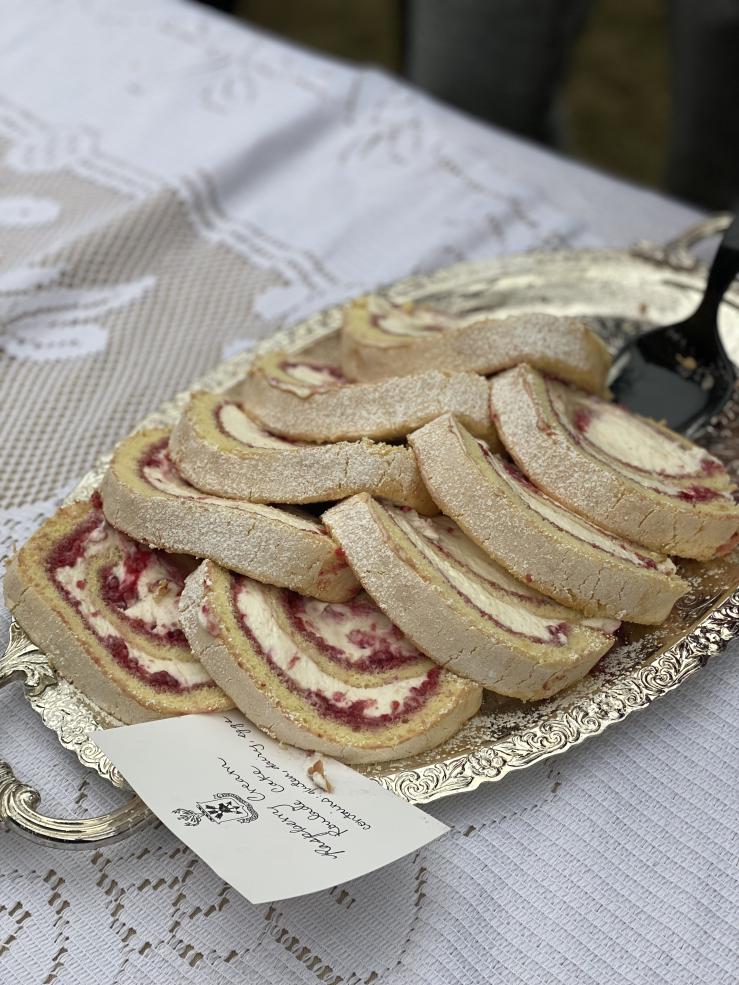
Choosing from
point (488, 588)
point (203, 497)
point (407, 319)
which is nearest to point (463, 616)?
point (488, 588)

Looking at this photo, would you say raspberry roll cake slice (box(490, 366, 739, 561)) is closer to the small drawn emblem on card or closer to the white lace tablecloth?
the white lace tablecloth

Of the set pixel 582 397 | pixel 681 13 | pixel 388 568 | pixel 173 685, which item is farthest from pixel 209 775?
pixel 681 13

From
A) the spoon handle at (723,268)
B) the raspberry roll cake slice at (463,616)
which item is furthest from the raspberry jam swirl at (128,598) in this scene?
the spoon handle at (723,268)

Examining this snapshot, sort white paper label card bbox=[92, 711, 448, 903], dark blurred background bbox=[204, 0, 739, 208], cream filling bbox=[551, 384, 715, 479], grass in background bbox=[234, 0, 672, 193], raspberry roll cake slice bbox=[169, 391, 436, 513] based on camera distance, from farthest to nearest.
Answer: grass in background bbox=[234, 0, 672, 193] < dark blurred background bbox=[204, 0, 739, 208] < cream filling bbox=[551, 384, 715, 479] < raspberry roll cake slice bbox=[169, 391, 436, 513] < white paper label card bbox=[92, 711, 448, 903]

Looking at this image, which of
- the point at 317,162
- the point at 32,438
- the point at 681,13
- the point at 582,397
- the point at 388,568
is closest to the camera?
the point at 388,568

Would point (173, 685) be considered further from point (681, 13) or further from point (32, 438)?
point (681, 13)

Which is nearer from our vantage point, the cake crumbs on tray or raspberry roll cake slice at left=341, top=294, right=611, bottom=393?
the cake crumbs on tray

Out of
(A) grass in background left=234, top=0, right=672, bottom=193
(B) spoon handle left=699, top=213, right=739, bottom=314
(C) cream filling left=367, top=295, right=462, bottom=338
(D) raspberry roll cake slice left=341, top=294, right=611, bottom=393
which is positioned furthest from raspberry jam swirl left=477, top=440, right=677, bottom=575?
(A) grass in background left=234, top=0, right=672, bottom=193
